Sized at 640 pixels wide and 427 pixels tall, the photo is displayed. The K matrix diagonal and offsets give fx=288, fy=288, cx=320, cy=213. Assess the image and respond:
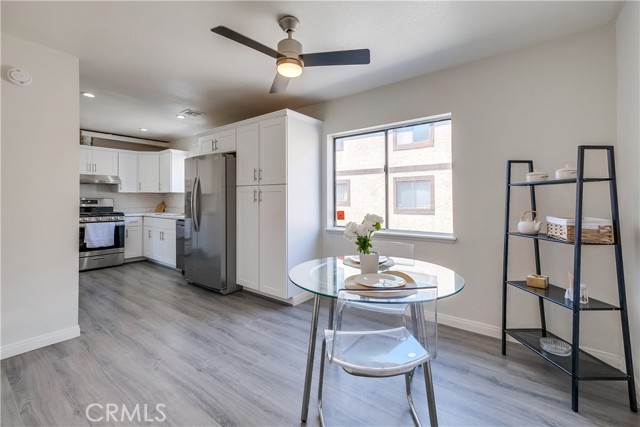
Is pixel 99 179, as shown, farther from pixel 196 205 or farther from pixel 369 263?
pixel 369 263

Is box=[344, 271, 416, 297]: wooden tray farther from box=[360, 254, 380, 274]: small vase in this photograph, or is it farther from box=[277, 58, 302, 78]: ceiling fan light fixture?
box=[277, 58, 302, 78]: ceiling fan light fixture

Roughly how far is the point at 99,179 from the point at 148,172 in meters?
0.79

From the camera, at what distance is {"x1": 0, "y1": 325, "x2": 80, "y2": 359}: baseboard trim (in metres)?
2.14

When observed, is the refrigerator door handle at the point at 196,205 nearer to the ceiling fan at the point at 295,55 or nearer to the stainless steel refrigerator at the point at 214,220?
the stainless steel refrigerator at the point at 214,220

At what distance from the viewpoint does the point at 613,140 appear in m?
2.01

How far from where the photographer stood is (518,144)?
2.36 meters

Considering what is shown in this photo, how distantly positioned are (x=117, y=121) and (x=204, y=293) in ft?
10.2

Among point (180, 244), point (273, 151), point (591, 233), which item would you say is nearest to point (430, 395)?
point (591, 233)

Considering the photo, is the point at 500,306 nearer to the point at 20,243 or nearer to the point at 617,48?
the point at 617,48

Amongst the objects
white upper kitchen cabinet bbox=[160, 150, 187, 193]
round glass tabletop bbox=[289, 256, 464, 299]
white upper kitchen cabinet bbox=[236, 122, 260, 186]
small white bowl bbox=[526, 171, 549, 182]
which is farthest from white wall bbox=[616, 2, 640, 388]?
white upper kitchen cabinet bbox=[160, 150, 187, 193]

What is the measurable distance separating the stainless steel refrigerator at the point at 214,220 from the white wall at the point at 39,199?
1.40 meters

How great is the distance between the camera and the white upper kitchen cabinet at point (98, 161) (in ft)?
16.0

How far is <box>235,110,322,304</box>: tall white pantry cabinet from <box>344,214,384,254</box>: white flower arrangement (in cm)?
157

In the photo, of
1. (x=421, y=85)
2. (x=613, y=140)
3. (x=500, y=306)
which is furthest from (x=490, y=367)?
(x=421, y=85)
